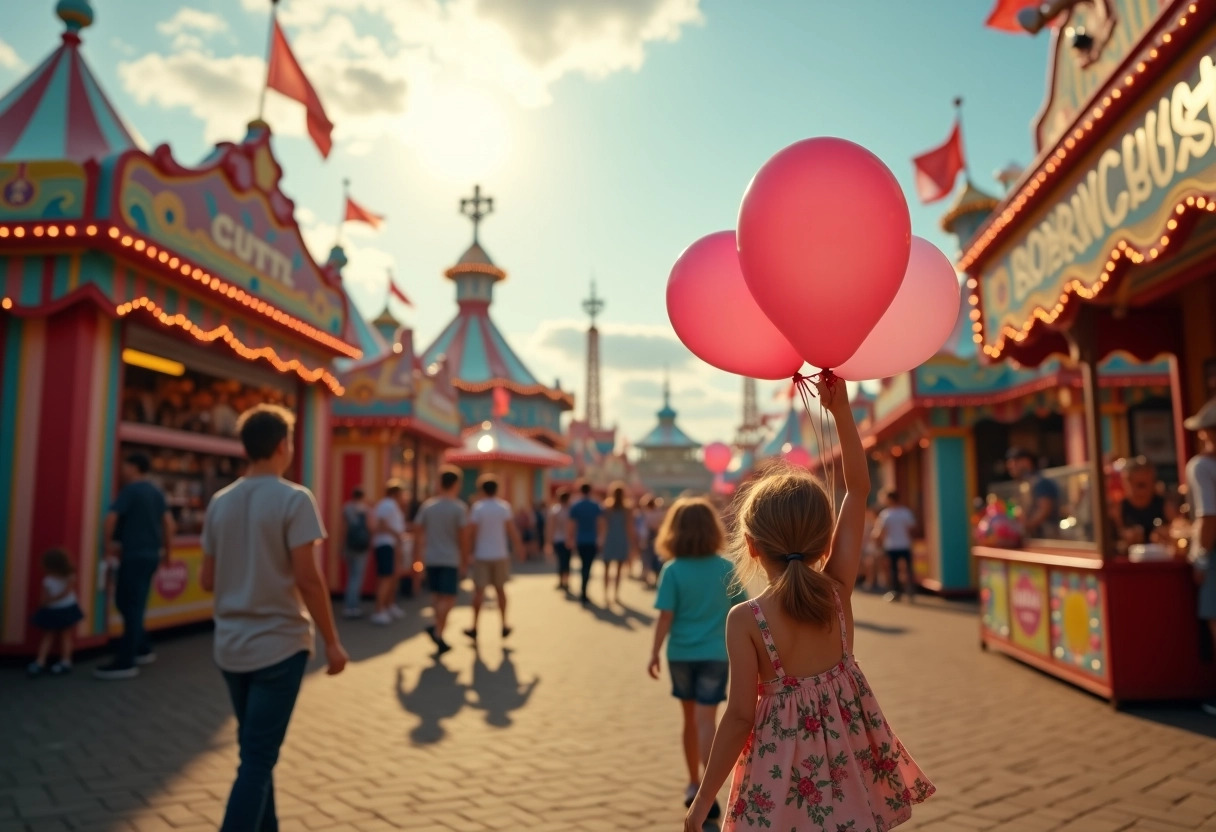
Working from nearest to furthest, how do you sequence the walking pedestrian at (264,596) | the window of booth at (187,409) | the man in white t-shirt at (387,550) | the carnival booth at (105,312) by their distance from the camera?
the walking pedestrian at (264,596), the carnival booth at (105,312), the window of booth at (187,409), the man in white t-shirt at (387,550)

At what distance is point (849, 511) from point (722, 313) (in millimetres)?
846

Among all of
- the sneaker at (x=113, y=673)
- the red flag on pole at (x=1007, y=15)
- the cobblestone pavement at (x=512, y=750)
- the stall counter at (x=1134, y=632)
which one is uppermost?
the red flag on pole at (x=1007, y=15)

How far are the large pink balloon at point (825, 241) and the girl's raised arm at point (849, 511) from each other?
0.90 ft

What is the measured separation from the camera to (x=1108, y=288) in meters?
5.57

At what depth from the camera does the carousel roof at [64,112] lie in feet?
25.9

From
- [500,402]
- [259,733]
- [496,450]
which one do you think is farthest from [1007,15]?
[500,402]

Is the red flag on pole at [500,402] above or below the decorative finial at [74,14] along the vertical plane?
below

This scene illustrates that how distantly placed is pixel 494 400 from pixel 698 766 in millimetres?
25726

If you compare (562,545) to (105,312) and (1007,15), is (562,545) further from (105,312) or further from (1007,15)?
(1007,15)

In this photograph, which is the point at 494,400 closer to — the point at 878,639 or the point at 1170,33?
the point at 878,639

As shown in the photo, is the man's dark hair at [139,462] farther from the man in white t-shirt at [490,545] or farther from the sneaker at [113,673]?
the man in white t-shirt at [490,545]

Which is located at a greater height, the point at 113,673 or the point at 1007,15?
the point at 1007,15

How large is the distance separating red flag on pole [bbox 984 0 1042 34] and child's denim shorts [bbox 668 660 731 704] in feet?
20.6

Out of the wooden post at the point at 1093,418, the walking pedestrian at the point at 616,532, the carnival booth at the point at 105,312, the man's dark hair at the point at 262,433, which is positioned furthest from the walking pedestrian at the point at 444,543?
the wooden post at the point at 1093,418
